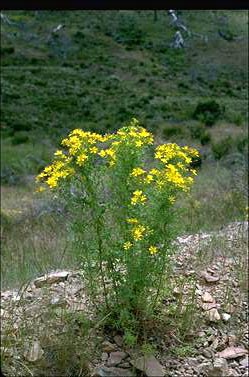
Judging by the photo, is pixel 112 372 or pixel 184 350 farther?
pixel 184 350

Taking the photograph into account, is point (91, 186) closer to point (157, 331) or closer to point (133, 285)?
point (133, 285)

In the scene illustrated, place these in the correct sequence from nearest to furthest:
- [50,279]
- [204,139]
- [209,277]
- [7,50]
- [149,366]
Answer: [149,366] → [50,279] → [209,277] → [204,139] → [7,50]

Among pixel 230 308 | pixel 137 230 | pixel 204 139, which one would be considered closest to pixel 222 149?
pixel 204 139

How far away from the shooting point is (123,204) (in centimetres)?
294

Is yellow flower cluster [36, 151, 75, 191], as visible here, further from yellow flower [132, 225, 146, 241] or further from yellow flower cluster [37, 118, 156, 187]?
yellow flower [132, 225, 146, 241]

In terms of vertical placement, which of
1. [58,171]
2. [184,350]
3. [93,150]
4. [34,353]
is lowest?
[184,350]

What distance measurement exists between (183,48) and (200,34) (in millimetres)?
1412

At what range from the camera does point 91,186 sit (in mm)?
2846

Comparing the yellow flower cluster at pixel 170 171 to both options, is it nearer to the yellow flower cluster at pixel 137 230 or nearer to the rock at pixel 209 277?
the yellow flower cluster at pixel 137 230

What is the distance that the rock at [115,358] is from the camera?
9.58 feet

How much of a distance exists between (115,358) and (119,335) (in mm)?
167

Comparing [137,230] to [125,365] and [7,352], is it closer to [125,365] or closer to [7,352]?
[125,365]

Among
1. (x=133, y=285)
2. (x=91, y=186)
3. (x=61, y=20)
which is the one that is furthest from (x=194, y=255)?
(x=61, y=20)

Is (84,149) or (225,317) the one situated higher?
(84,149)
